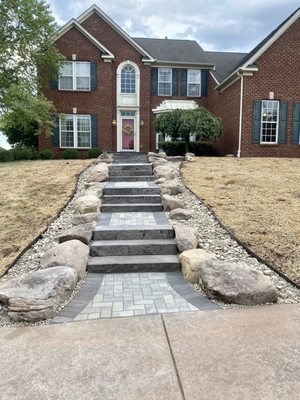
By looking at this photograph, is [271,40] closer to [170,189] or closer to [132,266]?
[170,189]

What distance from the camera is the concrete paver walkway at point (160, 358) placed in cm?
228

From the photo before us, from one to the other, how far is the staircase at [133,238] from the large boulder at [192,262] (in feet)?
0.59

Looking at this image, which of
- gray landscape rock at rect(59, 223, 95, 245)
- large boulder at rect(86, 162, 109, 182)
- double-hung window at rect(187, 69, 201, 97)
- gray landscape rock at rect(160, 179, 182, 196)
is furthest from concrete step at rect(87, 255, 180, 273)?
double-hung window at rect(187, 69, 201, 97)

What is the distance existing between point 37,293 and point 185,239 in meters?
2.30

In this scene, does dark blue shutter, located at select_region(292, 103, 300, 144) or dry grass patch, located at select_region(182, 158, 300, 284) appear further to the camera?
dark blue shutter, located at select_region(292, 103, 300, 144)

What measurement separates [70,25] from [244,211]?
15661mm

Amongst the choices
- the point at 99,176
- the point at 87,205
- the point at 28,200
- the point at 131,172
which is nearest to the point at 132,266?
the point at 87,205

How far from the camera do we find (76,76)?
17750 mm

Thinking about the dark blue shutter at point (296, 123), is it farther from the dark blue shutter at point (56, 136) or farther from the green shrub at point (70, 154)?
the dark blue shutter at point (56, 136)

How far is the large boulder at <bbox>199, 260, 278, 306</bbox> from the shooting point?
11.8 feet

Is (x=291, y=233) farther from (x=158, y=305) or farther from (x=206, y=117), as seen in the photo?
(x=206, y=117)

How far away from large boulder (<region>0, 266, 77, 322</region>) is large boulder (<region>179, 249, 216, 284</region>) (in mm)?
1432

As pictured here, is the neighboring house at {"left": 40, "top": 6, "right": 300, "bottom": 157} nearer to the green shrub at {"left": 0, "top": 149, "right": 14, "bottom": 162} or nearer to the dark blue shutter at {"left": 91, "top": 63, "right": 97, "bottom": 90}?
the dark blue shutter at {"left": 91, "top": 63, "right": 97, "bottom": 90}

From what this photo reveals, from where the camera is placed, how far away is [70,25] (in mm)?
17453
